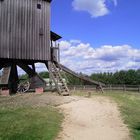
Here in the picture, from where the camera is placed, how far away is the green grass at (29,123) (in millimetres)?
12602

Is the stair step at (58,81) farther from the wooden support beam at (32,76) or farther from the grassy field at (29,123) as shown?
the grassy field at (29,123)

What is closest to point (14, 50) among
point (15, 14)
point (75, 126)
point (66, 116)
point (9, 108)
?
point (15, 14)

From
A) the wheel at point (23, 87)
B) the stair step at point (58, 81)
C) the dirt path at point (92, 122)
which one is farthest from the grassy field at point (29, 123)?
the wheel at point (23, 87)

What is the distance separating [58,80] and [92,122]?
12636 mm

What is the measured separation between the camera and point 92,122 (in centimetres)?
1602

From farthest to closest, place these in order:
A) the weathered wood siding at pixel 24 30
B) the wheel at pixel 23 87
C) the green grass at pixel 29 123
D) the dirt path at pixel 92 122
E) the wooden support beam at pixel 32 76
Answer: the wheel at pixel 23 87
the wooden support beam at pixel 32 76
the weathered wood siding at pixel 24 30
the dirt path at pixel 92 122
the green grass at pixel 29 123

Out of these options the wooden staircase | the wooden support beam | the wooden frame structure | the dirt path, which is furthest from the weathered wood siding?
the dirt path

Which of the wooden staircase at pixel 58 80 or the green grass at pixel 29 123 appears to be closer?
the green grass at pixel 29 123

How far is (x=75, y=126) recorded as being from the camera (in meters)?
14.9

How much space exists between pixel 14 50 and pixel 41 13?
14.5 ft

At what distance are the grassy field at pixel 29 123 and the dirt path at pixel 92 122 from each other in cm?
52

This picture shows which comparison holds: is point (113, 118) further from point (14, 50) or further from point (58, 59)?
point (58, 59)

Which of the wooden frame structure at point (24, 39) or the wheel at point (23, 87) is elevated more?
the wooden frame structure at point (24, 39)

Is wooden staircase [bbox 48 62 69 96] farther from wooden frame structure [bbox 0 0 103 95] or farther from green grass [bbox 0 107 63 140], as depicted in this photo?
green grass [bbox 0 107 63 140]
